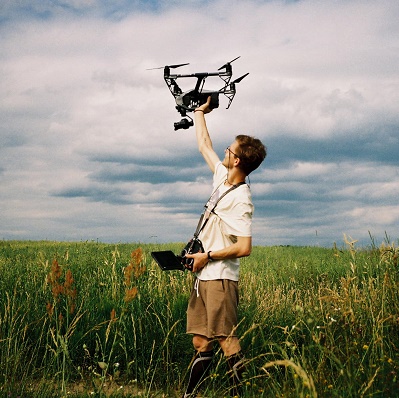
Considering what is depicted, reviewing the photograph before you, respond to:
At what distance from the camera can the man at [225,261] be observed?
13.9 feet

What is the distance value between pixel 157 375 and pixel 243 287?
96.6 inches

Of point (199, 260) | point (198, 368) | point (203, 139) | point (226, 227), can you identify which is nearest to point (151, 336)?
point (198, 368)

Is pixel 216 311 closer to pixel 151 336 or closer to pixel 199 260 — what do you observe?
pixel 199 260

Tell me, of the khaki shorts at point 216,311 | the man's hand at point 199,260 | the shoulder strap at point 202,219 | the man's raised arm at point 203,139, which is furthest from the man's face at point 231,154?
the khaki shorts at point 216,311

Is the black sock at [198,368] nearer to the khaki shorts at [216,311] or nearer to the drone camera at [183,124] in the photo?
the khaki shorts at [216,311]

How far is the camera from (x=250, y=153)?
4309 mm

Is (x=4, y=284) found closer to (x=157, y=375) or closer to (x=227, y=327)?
(x=157, y=375)

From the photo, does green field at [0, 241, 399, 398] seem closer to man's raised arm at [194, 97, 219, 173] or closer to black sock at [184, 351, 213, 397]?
black sock at [184, 351, 213, 397]

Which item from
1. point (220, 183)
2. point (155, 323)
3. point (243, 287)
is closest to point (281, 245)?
point (243, 287)

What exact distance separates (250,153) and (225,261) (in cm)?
97

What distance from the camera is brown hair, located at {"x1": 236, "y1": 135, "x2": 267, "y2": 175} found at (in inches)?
170

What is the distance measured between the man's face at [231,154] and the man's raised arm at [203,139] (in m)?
0.33

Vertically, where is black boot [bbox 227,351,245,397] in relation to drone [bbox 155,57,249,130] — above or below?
below

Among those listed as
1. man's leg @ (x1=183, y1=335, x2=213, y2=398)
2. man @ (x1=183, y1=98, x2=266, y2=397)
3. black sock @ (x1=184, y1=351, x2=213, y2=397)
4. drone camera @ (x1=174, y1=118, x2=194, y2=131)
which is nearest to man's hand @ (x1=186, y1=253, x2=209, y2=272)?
man @ (x1=183, y1=98, x2=266, y2=397)
